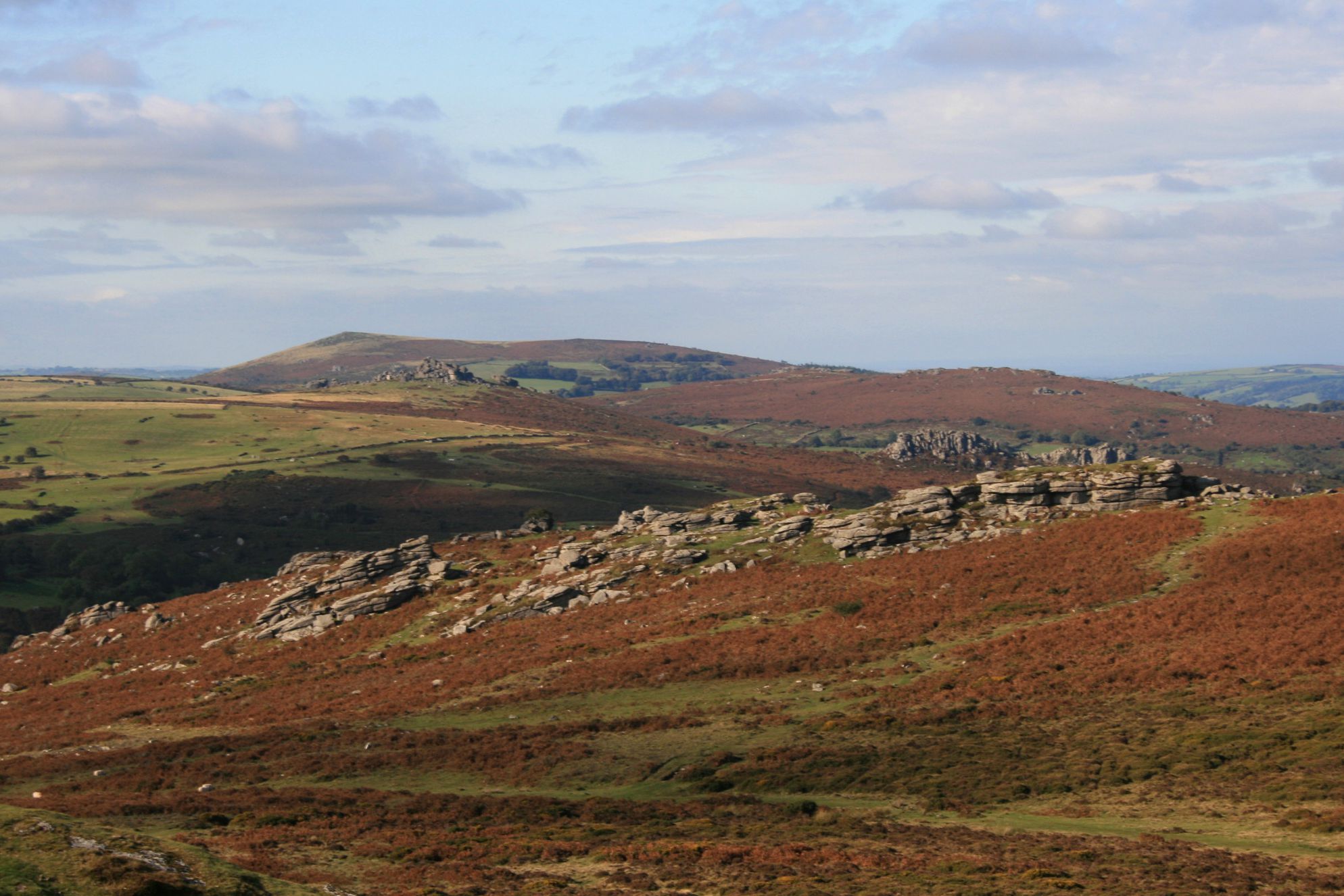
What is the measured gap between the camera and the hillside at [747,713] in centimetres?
2736

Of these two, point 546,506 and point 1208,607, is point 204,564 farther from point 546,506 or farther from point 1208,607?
point 1208,607

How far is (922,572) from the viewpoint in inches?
2410

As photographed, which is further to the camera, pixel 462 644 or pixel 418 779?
pixel 462 644

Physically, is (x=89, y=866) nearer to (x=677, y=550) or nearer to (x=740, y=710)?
(x=740, y=710)

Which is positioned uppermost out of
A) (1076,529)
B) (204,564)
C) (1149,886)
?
(1076,529)

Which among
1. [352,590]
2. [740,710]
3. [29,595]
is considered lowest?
[29,595]

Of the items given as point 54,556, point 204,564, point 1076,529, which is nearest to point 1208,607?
point 1076,529

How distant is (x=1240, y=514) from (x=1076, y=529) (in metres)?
9.02

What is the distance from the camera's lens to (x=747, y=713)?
44969 mm

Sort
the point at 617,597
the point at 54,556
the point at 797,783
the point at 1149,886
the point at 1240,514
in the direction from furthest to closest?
the point at 54,556, the point at 617,597, the point at 1240,514, the point at 797,783, the point at 1149,886

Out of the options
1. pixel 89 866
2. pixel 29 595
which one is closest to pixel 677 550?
pixel 89 866

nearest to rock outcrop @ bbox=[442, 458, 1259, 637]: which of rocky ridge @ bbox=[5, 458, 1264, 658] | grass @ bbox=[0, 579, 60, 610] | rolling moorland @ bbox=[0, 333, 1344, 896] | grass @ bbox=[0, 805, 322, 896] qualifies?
rocky ridge @ bbox=[5, 458, 1264, 658]

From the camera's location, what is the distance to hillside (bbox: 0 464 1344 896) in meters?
27.4

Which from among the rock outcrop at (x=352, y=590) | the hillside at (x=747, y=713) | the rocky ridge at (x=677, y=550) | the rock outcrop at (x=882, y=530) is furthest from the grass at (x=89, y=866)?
the rock outcrop at (x=352, y=590)
